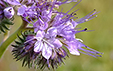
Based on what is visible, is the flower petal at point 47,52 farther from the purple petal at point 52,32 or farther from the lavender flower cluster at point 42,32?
the purple petal at point 52,32

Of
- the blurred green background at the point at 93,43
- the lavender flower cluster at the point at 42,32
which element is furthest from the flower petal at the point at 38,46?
the blurred green background at the point at 93,43

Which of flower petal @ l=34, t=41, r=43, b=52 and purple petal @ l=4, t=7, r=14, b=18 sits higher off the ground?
purple petal @ l=4, t=7, r=14, b=18

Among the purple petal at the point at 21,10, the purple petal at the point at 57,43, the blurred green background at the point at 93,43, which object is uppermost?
the purple petal at the point at 21,10

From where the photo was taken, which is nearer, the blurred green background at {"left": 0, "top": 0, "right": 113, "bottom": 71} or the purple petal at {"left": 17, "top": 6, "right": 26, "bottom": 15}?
the purple petal at {"left": 17, "top": 6, "right": 26, "bottom": 15}

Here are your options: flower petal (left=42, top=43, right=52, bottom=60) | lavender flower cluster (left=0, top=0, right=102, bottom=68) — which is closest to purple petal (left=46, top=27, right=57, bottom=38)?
lavender flower cluster (left=0, top=0, right=102, bottom=68)

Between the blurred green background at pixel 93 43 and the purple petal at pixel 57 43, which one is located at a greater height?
the purple petal at pixel 57 43

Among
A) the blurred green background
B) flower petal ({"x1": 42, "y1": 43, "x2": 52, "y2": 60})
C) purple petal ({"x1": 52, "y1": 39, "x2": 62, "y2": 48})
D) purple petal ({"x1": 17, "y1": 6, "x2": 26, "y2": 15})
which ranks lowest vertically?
the blurred green background

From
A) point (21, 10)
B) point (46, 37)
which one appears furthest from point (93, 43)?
point (21, 10)

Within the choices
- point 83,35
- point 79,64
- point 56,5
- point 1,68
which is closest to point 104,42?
point 83,35

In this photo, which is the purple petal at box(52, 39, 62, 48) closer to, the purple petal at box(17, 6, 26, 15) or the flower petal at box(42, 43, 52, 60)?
the flower petal at box(42, 43, 52, 60)

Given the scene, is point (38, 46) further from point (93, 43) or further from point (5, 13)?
point (93, 43)
